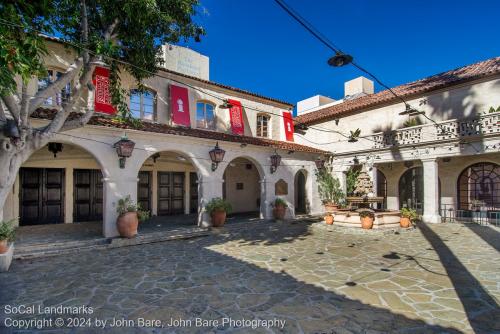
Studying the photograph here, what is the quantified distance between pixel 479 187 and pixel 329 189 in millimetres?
8104

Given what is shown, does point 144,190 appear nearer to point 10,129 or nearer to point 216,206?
point 216,206

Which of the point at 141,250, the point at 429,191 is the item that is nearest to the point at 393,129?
the point at 429,191

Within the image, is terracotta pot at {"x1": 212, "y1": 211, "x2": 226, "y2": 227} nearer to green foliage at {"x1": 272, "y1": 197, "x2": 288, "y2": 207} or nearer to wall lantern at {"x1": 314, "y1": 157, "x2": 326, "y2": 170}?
green foliage at {"x1": 272, "y1": 197, "x2": 288, "y2": 207}

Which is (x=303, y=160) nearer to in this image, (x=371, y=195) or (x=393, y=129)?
(x=371, y=195)

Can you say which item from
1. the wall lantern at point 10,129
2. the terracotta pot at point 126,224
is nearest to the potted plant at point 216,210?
the terracotta pot at point 126,224

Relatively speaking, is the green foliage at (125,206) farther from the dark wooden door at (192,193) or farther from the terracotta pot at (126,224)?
the dark wooden door at (192,193)

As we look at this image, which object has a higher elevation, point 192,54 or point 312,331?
point 192,54

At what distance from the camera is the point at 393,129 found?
16094mm

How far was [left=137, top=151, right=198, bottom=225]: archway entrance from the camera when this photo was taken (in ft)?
48.3

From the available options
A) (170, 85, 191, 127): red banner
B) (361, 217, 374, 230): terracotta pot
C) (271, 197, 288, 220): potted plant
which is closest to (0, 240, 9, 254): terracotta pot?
(170, 85, 191, 127): red banner

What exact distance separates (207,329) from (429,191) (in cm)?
1406

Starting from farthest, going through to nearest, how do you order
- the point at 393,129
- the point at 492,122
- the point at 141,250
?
the point at 393,129
the point at 492,122
the point at 141,250

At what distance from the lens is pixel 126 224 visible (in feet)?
30.1

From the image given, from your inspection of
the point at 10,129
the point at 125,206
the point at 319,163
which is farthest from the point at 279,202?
the point at 10,129
